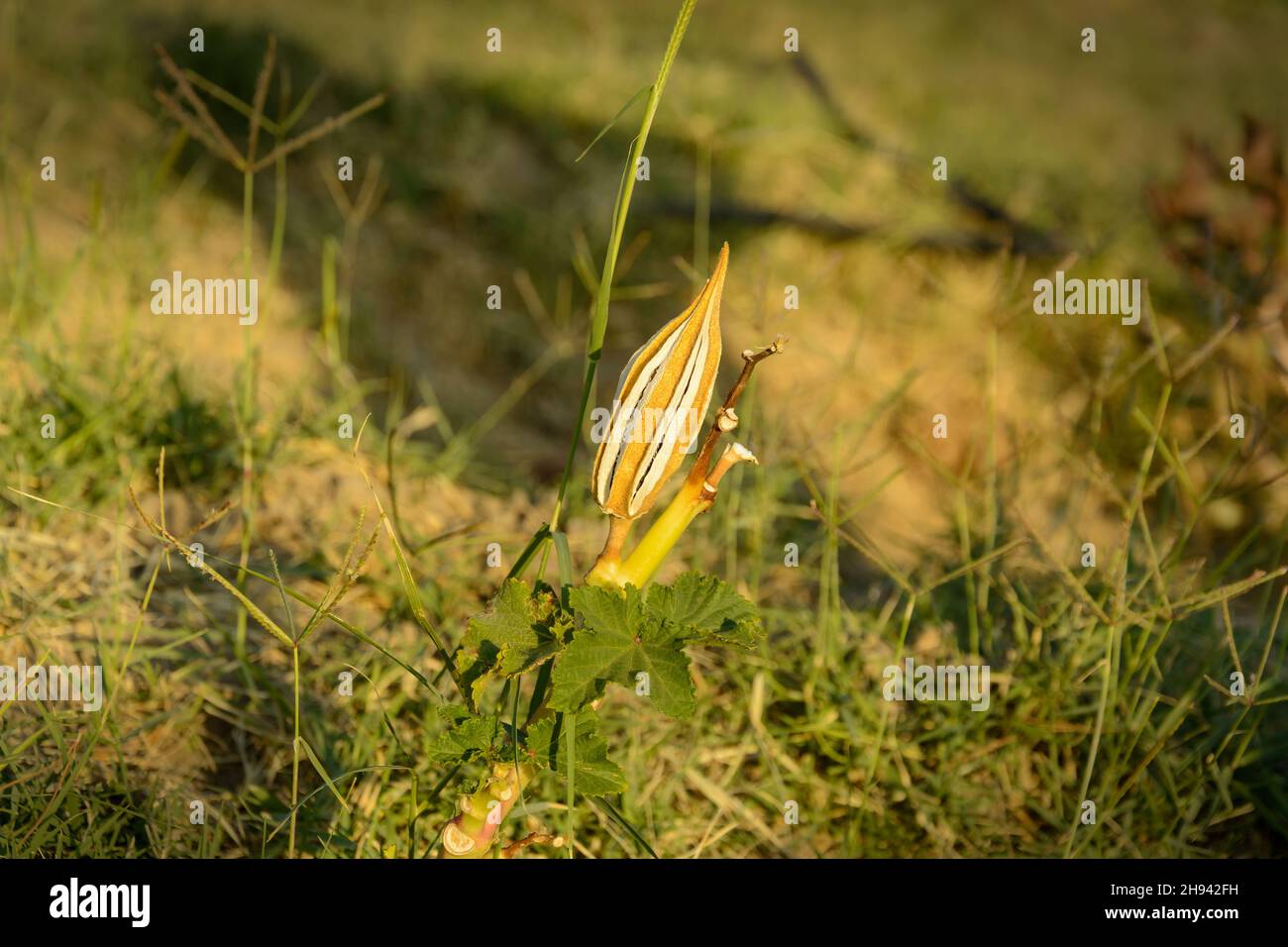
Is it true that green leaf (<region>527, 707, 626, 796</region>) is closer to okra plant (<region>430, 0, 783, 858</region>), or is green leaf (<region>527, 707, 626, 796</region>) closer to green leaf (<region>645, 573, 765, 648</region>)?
okra plant (<region>430, 0, 783, 858</region>)

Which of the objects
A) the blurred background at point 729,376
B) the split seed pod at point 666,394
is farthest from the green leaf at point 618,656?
the blurred background at point 729,376

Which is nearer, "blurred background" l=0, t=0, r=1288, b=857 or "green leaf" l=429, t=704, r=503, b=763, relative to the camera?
"green leaf" l=429, t=704, r=503, b=763

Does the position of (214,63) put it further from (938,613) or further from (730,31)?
(938,613)

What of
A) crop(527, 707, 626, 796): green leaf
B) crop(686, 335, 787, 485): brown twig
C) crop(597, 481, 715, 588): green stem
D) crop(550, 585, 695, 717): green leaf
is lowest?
crop(527, 707, 626, 796): green leaf

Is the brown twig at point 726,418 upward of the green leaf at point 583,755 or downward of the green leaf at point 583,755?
upward

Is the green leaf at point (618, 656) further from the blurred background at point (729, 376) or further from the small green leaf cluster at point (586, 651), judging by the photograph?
the blurred background at point (729, 376)

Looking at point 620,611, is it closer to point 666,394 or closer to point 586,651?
point 586,651

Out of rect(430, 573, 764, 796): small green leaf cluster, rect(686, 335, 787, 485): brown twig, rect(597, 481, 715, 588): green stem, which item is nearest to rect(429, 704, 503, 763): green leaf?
rect(430, 573, 764, 796): small green leaf cluster
